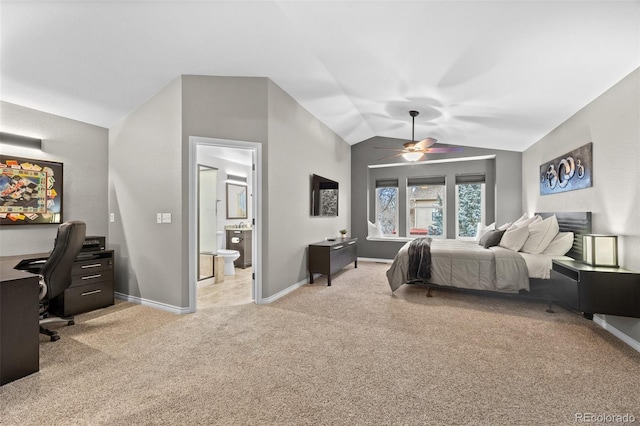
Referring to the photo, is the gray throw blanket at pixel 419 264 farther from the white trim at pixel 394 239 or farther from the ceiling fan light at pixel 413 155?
the white trim at pixel 394 239

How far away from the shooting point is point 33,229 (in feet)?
11.4

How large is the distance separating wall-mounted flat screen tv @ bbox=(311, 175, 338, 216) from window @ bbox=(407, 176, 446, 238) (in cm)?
205

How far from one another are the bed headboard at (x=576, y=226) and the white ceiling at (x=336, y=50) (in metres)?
1.29

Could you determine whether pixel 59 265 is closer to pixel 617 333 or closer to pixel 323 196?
pixel 323 196

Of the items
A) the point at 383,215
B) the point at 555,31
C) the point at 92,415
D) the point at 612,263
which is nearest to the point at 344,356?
the point at 92,415

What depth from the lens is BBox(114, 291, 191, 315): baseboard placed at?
133 inches

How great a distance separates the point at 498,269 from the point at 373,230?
3542mm

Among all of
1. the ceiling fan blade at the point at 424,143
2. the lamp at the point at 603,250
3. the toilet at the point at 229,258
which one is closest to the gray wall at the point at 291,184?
the toilet at the point at 229,258

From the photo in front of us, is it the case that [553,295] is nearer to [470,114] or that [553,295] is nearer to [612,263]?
[612,263]

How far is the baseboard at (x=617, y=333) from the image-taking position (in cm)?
251

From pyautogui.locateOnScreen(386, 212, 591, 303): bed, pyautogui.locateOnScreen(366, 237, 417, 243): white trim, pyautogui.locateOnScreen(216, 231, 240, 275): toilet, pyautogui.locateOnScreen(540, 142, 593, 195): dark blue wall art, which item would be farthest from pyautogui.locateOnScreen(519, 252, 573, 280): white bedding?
pyautogui.locateOnScreen(216, 231, 240, 275): toilet

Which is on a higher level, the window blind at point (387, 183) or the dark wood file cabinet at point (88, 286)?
the window blind at point (387, 183)

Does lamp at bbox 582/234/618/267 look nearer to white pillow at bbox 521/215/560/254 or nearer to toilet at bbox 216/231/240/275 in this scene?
white pillow at bbox 521/215/560/254

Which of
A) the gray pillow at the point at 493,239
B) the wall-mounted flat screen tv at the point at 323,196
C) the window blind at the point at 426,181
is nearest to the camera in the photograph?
the gray pillow at the point at 493,239
